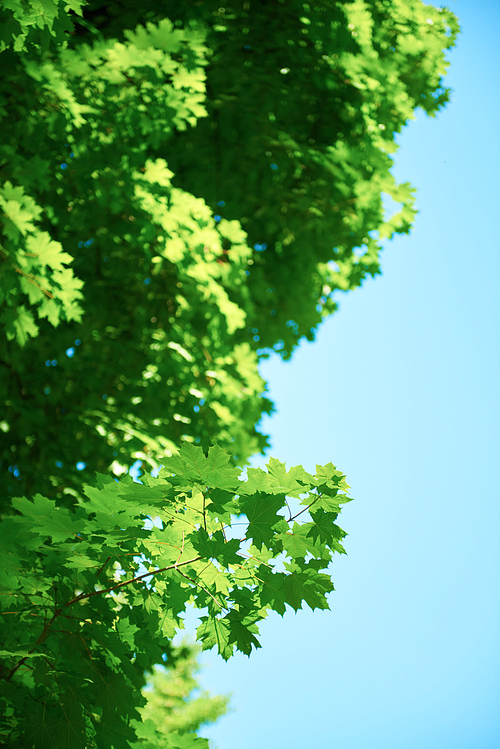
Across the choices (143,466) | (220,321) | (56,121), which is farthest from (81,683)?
(220,321)

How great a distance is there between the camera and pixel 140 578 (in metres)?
1.68

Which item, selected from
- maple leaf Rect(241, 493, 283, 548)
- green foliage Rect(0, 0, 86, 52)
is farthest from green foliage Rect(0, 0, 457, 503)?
maple leaf Rect(241, 493, 283, 548)

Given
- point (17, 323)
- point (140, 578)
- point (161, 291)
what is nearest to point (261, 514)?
point (140, 578)

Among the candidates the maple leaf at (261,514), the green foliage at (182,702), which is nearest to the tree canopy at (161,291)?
the maple leaf at (261,514)

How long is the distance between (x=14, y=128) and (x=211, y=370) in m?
2.37

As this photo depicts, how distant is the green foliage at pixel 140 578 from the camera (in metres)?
1.52

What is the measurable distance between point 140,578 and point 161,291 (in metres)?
3.44

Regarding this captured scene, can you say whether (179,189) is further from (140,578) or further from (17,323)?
(140,578)

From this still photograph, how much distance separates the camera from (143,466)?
13.7ft

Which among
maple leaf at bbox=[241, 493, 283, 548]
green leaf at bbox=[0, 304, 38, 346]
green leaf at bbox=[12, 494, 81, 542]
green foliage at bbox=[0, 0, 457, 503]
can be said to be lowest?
maple leaf at bbox=[241, 493, 283, 548]

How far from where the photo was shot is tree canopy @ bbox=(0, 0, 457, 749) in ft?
5.25

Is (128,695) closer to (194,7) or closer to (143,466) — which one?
(143,466)

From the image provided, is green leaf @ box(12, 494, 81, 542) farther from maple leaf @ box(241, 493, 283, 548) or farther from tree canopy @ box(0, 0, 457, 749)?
maple leaf @ box(241, 493, 283, 548)

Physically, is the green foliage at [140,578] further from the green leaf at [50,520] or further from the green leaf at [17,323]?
the green leaf at [17,323]
